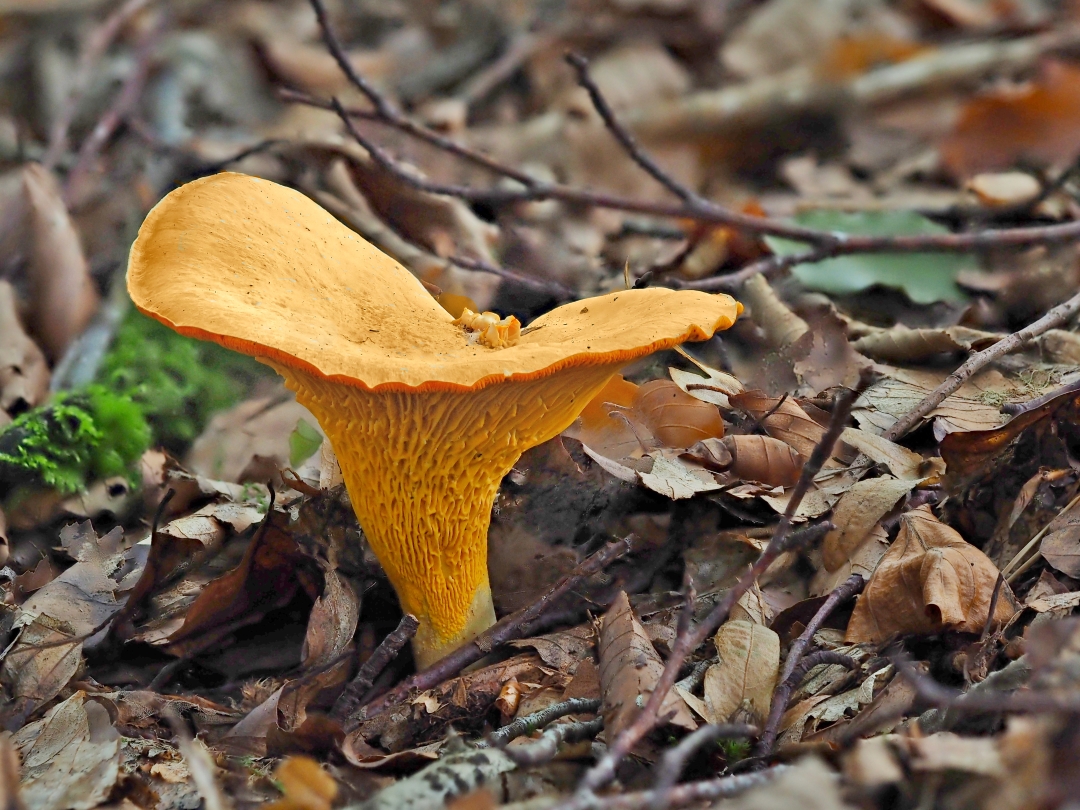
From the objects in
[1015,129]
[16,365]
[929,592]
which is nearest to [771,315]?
[929,592]

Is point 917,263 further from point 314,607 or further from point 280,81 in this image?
point 280,81

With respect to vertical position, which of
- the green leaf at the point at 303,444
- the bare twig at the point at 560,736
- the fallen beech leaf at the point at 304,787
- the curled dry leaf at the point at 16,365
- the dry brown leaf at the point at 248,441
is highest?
the fallen beech leaf at the point at 304,787

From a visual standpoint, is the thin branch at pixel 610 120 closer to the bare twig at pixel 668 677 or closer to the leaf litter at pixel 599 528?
the leaf litter at pixel 599 528

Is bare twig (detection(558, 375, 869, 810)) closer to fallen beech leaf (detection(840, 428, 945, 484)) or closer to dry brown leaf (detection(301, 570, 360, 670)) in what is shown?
fallen beech leaf (detection(840, 428, 945, 484))

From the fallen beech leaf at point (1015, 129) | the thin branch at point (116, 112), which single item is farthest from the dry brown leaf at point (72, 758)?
the fallen beech leaf at point (1015, 129)

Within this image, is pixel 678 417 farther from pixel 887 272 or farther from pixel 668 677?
pixel 887 272

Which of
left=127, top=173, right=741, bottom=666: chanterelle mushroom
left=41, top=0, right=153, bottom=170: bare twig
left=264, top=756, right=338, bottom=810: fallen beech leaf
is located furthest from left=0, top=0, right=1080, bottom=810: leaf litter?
left=127, top=173, right=741, bottom=666: chanterelle mushroom
